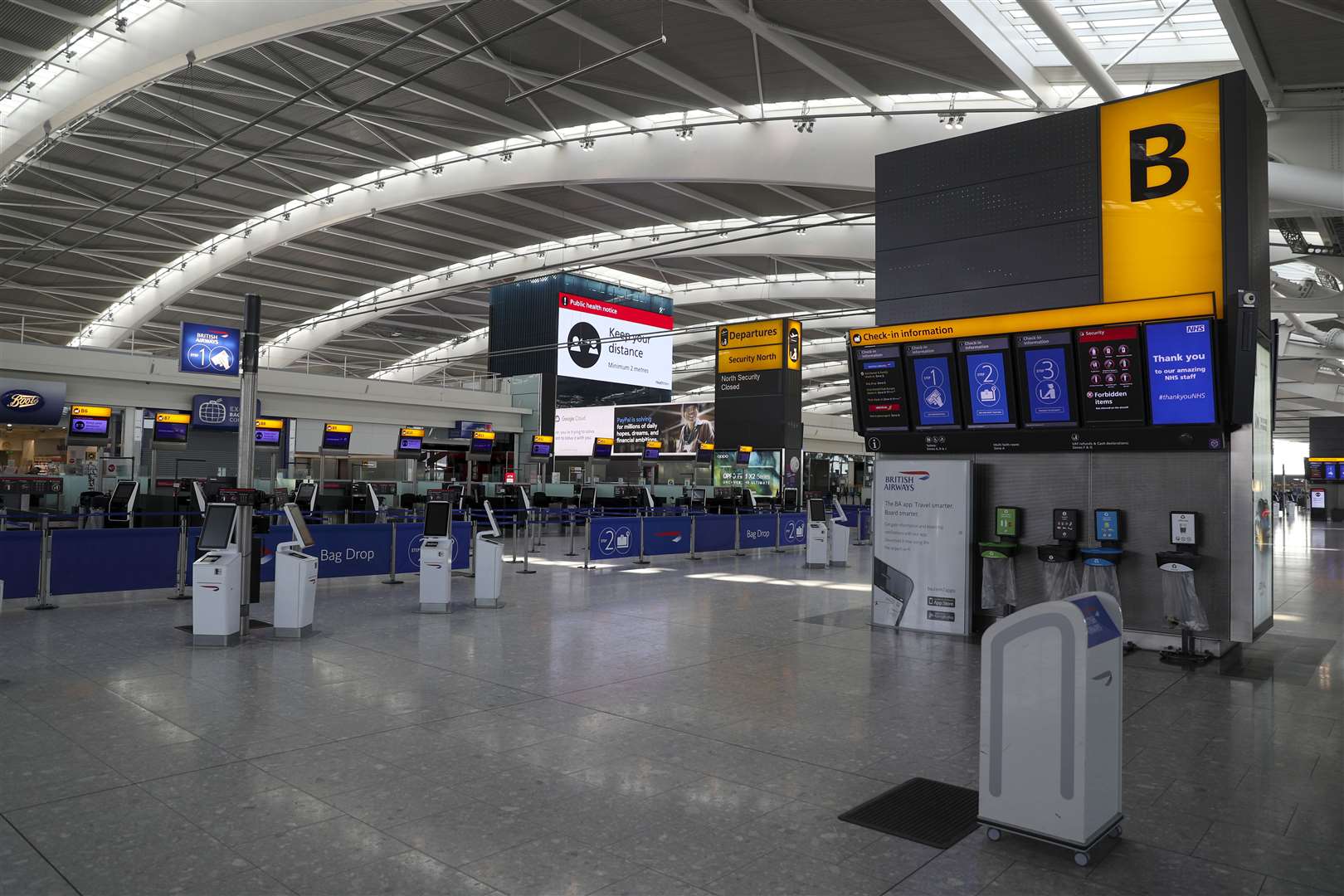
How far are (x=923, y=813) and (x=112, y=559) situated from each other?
8.84 m

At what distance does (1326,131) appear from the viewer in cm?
1266

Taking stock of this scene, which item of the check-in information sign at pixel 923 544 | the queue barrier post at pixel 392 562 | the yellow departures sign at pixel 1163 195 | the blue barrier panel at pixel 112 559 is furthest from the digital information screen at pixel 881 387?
the blue barrier panel at pixel 112 559

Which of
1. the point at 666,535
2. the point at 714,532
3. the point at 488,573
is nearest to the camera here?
the point at 488,573

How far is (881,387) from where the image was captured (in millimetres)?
8898

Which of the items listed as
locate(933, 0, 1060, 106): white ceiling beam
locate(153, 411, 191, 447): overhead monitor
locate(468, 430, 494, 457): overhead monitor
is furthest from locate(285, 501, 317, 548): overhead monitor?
locate(468, 430, 494, 457): overhead monitor

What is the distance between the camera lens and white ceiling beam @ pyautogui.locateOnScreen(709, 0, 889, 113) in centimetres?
1315

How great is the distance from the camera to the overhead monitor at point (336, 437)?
24034mm

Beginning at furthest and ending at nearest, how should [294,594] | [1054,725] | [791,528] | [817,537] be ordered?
[791,528], [817,537], [294,594], [1054,725]

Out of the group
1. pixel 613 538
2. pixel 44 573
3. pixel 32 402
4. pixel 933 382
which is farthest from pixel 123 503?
pixel 933 382

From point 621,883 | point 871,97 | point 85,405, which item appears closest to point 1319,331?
point 871,97

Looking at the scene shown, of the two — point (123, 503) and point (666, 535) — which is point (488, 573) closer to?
point (666, 535)

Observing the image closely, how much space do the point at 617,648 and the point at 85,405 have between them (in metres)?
19.3

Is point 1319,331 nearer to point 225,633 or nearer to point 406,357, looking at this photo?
point 225,633

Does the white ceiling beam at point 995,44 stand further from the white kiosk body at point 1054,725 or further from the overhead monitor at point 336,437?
the overhead monitor at point 336,437
